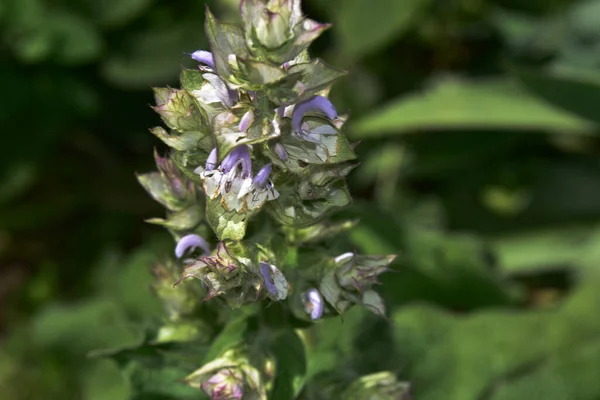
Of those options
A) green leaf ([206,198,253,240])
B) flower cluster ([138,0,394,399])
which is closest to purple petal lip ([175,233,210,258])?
flower cluster ([138,0,394,399])

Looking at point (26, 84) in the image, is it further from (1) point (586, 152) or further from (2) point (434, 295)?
(1) point (586, 152)

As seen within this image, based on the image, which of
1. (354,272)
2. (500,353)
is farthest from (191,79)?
(500,353)

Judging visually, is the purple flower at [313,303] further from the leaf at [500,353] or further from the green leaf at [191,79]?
the leaf at [500,353]

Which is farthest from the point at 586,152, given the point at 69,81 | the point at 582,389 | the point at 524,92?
the point at 69,81

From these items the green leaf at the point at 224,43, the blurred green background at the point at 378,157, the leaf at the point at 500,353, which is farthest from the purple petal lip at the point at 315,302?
the blurred green background at the point at 378,157

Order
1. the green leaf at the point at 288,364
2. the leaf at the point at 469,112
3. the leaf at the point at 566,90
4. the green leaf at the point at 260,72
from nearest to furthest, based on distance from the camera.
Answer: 1. the green leaf at the point at 260,72
2. the green leaf at the point at 288,364
3. the leaf at the point at 566,90
4. the leaf at the point at 469,112

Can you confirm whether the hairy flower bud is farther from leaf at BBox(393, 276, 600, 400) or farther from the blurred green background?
the blurred green background
